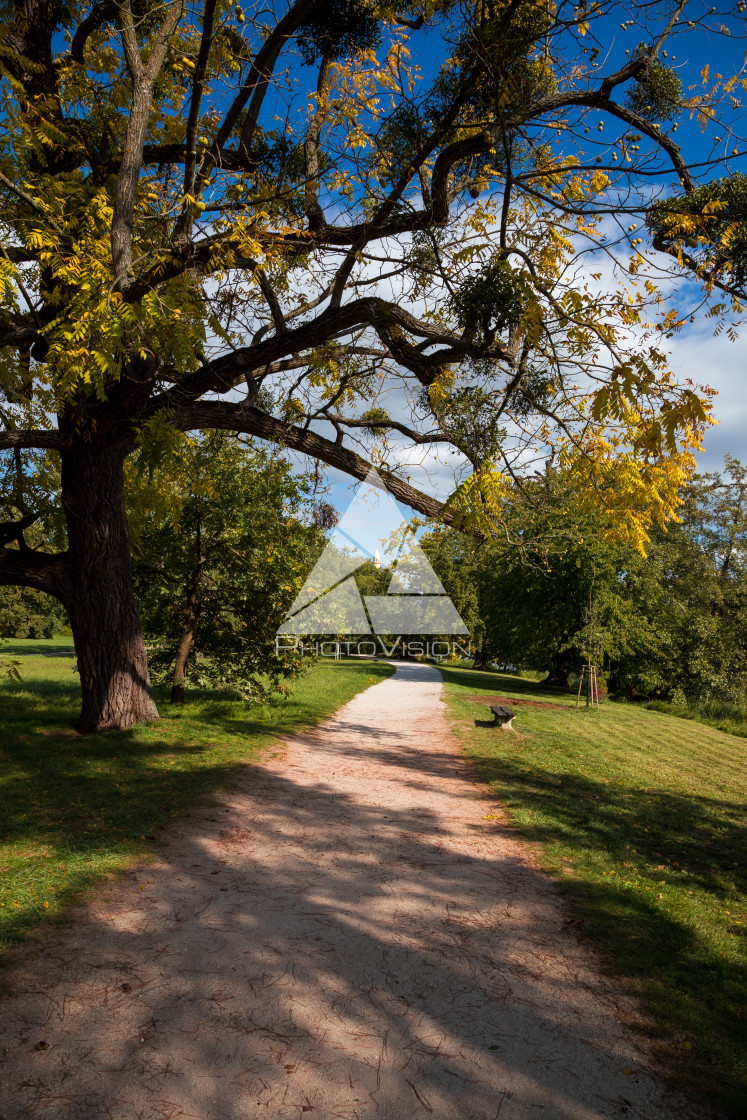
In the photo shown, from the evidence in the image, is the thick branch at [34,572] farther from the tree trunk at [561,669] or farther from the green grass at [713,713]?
the tree trunk at [561,669]

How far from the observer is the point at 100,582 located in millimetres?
7848

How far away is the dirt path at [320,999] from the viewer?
2238 millimetres

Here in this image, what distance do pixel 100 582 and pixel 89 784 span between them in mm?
2813

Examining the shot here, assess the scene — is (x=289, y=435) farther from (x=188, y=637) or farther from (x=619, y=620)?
(x=619, y=620)

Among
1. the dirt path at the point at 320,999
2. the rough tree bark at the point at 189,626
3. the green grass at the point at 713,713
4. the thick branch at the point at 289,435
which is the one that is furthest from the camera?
the green grass at the point at 713,713

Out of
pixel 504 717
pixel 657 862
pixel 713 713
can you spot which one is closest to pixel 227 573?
pixel 504 717

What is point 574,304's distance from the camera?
411 cm

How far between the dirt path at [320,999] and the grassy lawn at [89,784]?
309 mm

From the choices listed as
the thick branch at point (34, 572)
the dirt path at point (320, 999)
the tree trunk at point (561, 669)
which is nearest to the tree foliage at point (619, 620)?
the tree trunk at point (561, 669)

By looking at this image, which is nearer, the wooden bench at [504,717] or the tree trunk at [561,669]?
the wooden bench at [504,717]

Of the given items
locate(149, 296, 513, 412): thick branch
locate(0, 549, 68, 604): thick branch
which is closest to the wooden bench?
locate(149, 296, 513, 412): thick branch

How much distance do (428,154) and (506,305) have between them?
2.02 m

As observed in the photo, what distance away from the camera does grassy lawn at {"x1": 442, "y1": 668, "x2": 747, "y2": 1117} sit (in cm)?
280

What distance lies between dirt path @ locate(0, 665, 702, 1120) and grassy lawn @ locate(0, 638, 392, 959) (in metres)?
0.31
